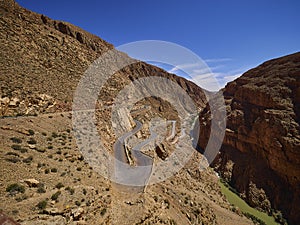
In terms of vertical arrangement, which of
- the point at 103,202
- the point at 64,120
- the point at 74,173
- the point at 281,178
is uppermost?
the point at 64,120

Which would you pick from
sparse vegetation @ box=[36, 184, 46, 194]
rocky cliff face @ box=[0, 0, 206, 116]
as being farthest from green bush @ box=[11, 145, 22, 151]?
rocky cliff face @ box=[0, 0, 206, 116]

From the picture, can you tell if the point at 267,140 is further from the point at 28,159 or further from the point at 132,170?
the point at 28,159

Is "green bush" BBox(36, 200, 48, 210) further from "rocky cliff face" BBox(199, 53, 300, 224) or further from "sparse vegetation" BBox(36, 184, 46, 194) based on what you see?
"rocky cliff face" BBox(199, 53, 300, 224)

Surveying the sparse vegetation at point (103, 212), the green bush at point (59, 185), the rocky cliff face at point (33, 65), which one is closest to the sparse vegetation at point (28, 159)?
the green bush at point (59, 185)

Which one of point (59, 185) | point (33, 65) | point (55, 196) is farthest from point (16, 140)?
point (33, 65)

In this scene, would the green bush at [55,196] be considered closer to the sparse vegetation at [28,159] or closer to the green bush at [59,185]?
the green bush at [59,185]

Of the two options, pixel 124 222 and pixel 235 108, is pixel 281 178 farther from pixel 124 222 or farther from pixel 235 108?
pixel 124 222

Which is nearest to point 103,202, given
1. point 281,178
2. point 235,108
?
point 281,178
